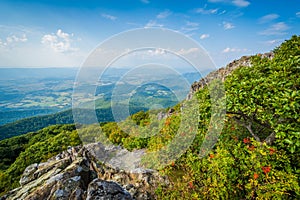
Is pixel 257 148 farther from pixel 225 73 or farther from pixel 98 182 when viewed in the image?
pixel 225 73

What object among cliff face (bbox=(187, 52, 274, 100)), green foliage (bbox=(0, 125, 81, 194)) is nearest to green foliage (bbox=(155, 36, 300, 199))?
cliff face (bbox=(187, 52, 274, 100))

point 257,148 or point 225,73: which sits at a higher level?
point 225,73

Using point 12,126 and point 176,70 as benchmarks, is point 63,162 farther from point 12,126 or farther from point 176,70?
point 12,126

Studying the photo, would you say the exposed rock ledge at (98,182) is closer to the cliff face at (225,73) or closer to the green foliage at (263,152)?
the green foliage at (263,152)

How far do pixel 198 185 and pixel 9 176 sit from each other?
136 feet

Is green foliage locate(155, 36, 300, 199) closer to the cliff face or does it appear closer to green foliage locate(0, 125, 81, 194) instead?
the cliff face

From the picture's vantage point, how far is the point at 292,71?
18.3ft

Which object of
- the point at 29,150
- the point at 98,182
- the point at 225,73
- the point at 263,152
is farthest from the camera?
the point at 29,150

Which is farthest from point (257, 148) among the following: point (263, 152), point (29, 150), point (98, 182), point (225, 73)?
point (29, 150)

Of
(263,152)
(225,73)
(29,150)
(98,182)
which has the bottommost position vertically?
(29,150)

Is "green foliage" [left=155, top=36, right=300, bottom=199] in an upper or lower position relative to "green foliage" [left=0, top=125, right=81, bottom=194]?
upper

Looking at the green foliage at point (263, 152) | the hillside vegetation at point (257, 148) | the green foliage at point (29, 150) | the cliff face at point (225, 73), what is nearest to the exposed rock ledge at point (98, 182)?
the hillside vegetation at point (257, 148)

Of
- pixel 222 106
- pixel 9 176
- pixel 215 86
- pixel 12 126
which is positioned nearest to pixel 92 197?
pixel 222 106

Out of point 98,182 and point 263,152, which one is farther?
point 98,182
